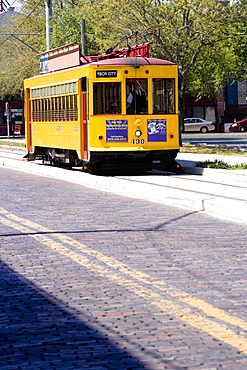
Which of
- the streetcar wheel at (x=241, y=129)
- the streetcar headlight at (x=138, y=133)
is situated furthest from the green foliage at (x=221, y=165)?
the streetcar wheel at (x=241, y=129)

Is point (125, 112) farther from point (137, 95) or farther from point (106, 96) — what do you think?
point (106, 96)

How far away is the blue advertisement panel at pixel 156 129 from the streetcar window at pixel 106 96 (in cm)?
94

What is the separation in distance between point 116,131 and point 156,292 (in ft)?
46.4

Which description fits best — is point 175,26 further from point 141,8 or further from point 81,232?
point 81,232

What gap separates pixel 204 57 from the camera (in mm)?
36656

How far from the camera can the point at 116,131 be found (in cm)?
2048

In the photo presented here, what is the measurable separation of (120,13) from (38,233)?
74.3 feet

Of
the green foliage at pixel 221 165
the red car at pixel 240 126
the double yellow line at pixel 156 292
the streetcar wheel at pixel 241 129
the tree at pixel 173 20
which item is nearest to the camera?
the double yellow line at pixel 156 292

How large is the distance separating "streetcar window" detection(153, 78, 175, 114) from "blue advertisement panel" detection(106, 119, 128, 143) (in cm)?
96

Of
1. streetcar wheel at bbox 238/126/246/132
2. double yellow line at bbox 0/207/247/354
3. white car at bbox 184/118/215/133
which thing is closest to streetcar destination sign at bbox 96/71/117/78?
double yellow line at bbox 0/207/247/354

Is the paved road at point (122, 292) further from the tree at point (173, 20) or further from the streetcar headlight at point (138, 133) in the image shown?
the tree at point (173, 20)

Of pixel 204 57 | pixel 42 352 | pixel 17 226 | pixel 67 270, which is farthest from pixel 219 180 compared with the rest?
pixel 204 57

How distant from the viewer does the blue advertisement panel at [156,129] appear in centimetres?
2061

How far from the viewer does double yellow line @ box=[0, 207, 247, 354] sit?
17.7ft
